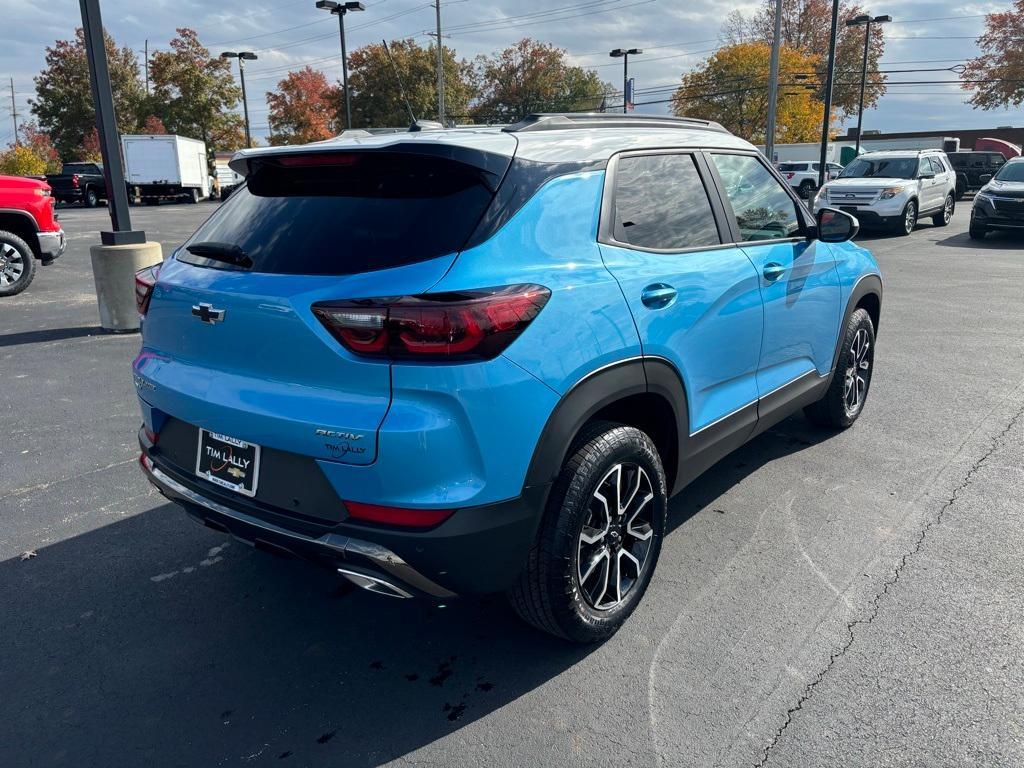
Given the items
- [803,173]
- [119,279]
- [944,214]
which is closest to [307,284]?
[119,279]

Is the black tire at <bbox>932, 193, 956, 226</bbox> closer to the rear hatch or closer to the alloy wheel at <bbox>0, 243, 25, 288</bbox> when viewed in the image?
the alloy wheel at <bbox>0, 243, 25, 288</bbox>

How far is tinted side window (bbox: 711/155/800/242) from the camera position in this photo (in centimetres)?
370

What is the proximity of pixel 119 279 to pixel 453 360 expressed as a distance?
6840 mm

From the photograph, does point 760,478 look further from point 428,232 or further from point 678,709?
point 428,232

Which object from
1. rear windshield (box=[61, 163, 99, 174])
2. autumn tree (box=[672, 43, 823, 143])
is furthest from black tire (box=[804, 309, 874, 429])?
autumn tree (box=[672, 43, 823, 143])

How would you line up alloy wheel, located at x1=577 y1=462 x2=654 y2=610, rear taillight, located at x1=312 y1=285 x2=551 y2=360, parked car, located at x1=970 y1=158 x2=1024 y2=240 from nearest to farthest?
rear taillight, located at x1=312 y1=285 x2=551 y2=360
alloy wheel, located at x1=577 y1=462 x2=654 y2=610
parked car, located at x1=970 y1=158 x2=1024 y2=240

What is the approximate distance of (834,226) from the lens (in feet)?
13.9

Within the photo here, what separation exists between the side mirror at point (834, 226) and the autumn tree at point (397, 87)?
190 ft

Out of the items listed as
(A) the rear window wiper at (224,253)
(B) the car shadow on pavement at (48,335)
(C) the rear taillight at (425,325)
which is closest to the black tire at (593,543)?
(C) the rear taillight at (425,325)


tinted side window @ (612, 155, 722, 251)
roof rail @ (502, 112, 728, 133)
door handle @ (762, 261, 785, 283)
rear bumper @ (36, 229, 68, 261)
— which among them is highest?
roof rail @ (502, 112, 728, 133)

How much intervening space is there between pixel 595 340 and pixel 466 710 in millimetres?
1280

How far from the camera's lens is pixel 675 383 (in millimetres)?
3031

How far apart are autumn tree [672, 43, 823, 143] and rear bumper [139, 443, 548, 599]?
56.8 meters

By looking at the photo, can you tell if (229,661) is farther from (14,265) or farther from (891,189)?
(891,189)
